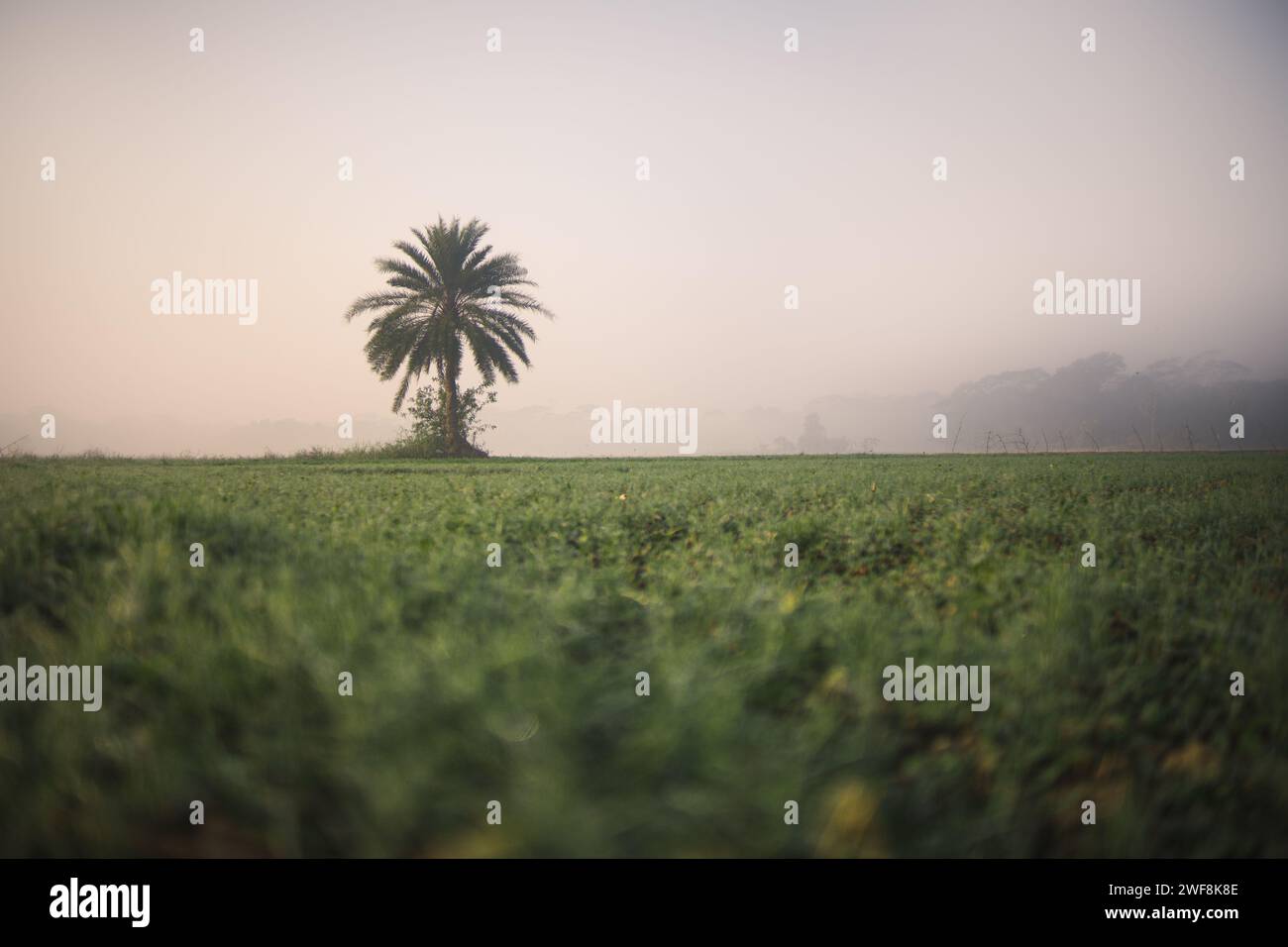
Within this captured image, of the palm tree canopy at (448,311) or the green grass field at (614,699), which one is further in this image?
the palm tree canopy at (448,311)

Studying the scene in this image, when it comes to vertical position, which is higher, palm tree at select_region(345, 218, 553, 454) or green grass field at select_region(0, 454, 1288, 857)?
palm tree at select_region(345, 218, 553, 454)

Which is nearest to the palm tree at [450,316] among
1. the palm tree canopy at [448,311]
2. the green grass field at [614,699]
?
the palm tree canopy at [448,311]

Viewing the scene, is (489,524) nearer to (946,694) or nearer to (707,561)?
(707,561)

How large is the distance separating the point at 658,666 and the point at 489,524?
371 cm

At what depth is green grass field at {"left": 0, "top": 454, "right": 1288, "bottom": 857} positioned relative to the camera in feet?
6.00

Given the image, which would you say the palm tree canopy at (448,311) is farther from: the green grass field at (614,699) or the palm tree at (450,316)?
the green grass field at (614,699)

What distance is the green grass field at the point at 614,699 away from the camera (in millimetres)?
1830

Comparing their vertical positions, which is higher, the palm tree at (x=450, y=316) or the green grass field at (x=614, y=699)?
the palm tree at (x=450, y=316)

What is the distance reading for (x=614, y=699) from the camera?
2.43 meters

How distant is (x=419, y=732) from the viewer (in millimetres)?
2086

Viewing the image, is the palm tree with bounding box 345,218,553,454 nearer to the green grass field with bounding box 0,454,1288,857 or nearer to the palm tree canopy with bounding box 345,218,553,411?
the palm tree canopy with bounding box 345,218,553,411

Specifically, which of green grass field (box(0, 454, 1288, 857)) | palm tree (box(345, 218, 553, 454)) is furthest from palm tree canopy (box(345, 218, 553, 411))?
green grass field (box(0, 454, 1288, 857))
